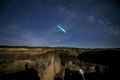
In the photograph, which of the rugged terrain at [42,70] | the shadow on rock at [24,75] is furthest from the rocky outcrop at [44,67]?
the shadow on rock at [24,75]

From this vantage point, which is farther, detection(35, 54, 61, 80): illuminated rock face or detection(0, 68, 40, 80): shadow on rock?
detection(35, 54, 61, 80): illuminated rock face

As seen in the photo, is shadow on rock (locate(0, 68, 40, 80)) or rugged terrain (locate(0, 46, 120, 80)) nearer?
shadow on rock (locate(0, 68, 40, 80))

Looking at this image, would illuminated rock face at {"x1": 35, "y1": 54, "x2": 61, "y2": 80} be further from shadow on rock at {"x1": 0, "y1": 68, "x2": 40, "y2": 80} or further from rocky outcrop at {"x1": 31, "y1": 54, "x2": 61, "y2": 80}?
shadow on rock at {"x1": 0, "y1": 68, "x2": 40, "y2": 80}

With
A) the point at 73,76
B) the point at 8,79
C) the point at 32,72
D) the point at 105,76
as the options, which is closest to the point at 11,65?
the point at 8,79

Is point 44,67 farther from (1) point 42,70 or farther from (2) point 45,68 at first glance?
(1) point 42,70

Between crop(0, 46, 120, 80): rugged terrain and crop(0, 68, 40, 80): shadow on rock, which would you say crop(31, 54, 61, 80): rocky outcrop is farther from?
crop(0, 68, 40, 80): shadow on rock

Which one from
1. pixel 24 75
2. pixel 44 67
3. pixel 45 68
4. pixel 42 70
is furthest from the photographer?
pixel 45 68

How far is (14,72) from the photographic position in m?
7.04

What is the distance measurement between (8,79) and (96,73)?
11862mm

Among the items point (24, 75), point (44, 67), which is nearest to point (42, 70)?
point (44, 67)

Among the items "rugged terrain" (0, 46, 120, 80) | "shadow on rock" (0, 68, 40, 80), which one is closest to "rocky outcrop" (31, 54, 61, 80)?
"rugged terrain" (0, 46, 120, 80)

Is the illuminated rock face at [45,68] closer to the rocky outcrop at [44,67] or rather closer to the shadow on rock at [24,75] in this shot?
the rocky outcrop at [44,67]

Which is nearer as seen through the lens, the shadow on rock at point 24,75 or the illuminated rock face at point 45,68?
the shadow on rock at point 24,75

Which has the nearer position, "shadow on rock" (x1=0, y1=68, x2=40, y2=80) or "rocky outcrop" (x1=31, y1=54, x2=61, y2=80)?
"shadow on rock" (x1=0, y1=68, x2=40, y2=80)
